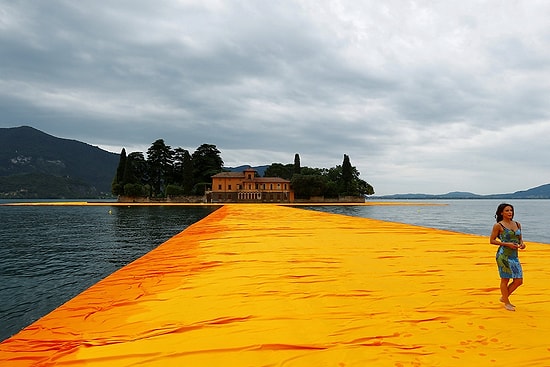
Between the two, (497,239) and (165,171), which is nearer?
(497,239)

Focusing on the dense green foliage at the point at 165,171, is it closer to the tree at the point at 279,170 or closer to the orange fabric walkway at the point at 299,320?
the tree at the point at 279,170

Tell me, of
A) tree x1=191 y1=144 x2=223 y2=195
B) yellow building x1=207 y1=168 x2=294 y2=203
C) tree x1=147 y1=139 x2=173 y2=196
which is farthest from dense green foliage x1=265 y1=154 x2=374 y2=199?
tree x1=147 y1=139 x2=173 y2=196

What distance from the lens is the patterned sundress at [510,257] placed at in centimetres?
411

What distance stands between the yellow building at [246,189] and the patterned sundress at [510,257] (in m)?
76.3

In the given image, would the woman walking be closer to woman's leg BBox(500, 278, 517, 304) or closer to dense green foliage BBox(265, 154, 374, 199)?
woman's leg BBox(500, 278, 517, 304)

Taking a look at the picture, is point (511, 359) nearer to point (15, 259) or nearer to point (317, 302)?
point (317, 302)

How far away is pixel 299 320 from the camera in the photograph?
12.9ft

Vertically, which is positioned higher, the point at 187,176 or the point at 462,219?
the point at 187,176

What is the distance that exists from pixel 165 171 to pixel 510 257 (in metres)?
93.3

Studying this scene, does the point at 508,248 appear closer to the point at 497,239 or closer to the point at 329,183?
the point at 497,239

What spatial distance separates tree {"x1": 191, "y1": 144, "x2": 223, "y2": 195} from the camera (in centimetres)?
9019

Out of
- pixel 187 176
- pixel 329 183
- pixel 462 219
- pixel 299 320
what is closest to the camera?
pixel 299 320

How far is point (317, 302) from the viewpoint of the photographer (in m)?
4.61

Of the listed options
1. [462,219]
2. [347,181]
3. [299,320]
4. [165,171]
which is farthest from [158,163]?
[299,320]
